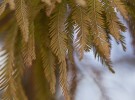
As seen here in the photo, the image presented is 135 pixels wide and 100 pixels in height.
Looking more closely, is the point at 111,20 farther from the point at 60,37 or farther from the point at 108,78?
the point at 108,78

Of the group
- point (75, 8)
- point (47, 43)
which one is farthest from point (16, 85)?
point (75, 8)

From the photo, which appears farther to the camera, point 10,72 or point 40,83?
point 40,83

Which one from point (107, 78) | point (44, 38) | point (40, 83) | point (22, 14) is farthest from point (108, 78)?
point (22, 14)

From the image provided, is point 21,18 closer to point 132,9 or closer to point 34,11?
point 34,11

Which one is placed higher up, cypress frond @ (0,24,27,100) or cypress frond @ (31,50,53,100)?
cypress frond @ (0,24,27,100)

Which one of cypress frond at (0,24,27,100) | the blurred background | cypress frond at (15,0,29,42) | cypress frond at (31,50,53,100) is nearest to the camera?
cypress frond at (15,0,29,42)

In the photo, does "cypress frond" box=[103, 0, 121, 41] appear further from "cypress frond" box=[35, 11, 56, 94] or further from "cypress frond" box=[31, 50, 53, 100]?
"cypress frond" box=[31, 50, 53, 100]

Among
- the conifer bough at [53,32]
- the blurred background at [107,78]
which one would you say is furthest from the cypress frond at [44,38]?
the blurred background at [107,78]

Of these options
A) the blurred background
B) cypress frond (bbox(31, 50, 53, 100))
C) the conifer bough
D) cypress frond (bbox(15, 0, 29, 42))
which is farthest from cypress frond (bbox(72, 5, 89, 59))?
the blurred background
